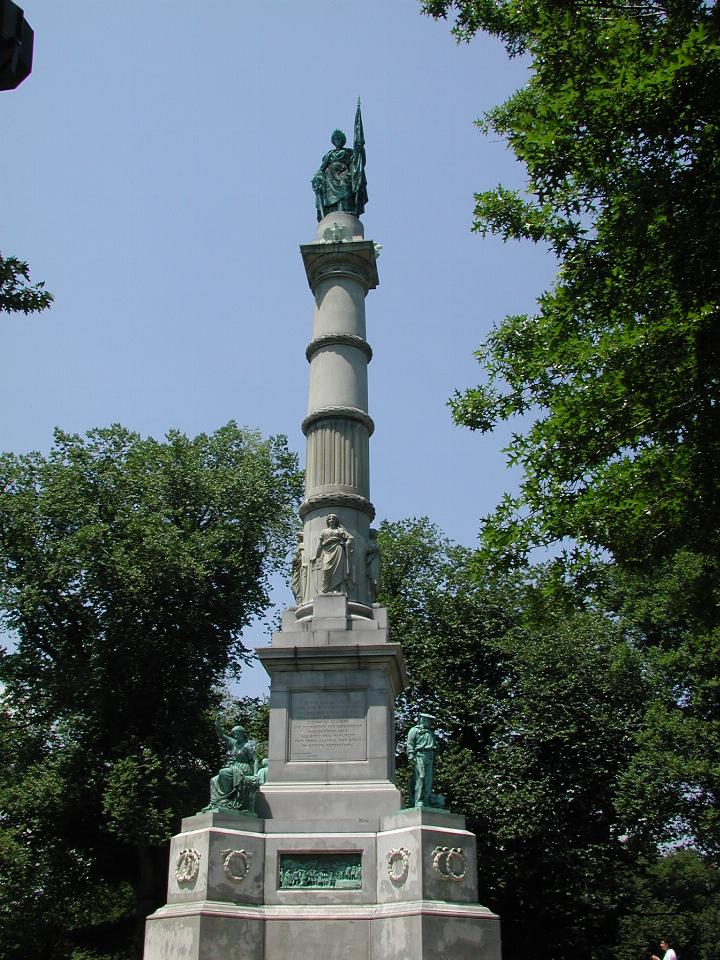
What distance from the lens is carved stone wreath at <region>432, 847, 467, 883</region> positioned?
40.7ft

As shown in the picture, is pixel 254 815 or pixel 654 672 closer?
pixel 254 815

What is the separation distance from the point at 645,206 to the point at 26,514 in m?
20.4

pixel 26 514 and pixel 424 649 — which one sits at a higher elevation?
pixel 26 514

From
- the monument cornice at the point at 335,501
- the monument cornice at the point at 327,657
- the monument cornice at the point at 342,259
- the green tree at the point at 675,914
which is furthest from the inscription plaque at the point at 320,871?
the green tree at the point at 675,914

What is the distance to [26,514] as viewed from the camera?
26984mm

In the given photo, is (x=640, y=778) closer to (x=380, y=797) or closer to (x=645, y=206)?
(x=380, y=797)

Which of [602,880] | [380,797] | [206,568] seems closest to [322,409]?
[380,797]

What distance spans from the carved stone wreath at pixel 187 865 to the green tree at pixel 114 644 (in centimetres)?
1123

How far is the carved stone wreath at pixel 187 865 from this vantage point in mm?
12609

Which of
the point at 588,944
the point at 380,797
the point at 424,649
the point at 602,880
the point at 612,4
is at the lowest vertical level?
the point at 588,944

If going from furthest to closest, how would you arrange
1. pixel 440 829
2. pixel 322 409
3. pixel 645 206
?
1. pixel 322 409
2. pixel 440 829
3. pixel 645 206

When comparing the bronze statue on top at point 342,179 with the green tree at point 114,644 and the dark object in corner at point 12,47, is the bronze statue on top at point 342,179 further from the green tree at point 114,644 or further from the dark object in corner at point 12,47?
the dark object in corner at point 12,47

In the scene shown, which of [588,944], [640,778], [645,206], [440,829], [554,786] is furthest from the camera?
[588,944]

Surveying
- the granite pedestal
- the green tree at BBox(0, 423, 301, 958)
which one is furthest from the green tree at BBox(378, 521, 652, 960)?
the granite pedestal
